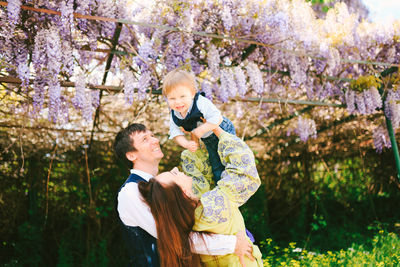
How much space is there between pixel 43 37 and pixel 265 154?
4.11 metres

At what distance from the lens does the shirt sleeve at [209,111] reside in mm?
2088

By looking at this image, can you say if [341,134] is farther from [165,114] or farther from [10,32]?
[10,32]

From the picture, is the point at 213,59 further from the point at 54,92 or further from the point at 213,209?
the point at 213,209

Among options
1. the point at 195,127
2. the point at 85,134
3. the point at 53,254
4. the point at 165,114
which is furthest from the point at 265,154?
the point at 195,127

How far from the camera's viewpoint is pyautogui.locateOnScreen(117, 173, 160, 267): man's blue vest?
170 centimetres

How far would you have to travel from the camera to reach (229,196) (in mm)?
1842

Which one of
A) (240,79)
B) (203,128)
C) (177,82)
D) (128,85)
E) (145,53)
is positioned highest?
(145,53)

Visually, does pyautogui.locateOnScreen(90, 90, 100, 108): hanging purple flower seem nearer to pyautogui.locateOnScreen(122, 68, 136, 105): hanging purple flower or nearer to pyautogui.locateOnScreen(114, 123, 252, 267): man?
pyautogui.locateOnScreen(122, 68, 136, 105): hanging purple flower

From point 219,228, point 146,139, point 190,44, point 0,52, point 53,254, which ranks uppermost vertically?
point 190,44

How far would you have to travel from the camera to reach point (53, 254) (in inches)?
190

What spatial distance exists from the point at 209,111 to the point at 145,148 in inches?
17.4

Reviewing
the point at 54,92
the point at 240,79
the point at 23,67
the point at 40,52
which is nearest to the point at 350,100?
the point at 240,79

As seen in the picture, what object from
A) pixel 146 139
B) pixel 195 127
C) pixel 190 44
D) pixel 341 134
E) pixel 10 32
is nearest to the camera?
pixel 146 139

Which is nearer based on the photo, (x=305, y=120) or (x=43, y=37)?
(x=43, y=37)
